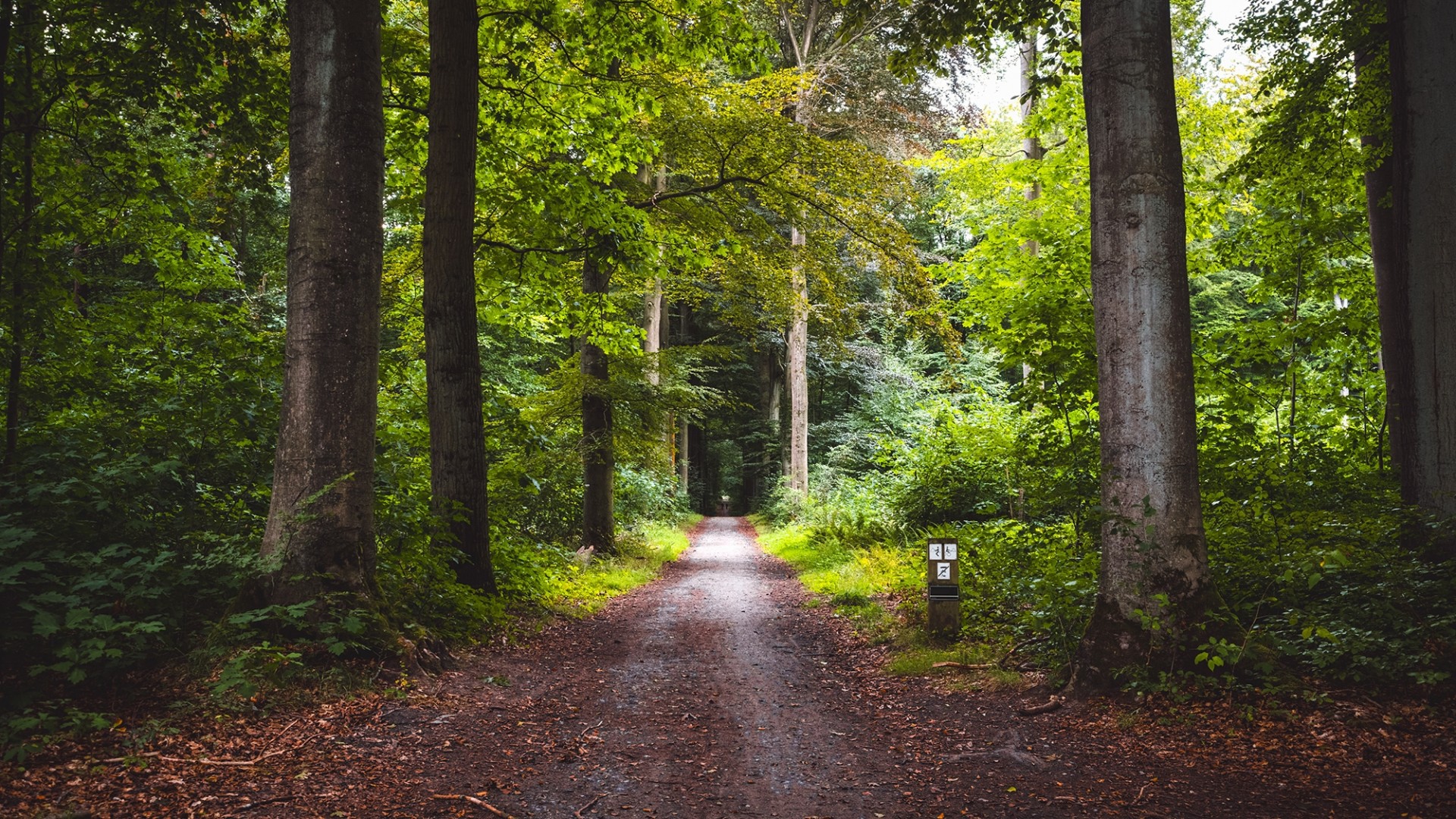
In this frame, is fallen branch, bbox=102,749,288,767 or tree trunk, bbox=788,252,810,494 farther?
tree trunk, bbox=788,252,810,494

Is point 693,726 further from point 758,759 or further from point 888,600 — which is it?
point 888,600

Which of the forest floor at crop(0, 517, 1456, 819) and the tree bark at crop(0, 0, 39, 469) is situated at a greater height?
the tree bark at crop(0, 0, 39, 469)

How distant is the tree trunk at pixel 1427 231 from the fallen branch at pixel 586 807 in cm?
612

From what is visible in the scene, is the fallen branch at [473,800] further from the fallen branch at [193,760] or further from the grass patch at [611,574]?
the grass patch at [611,574]

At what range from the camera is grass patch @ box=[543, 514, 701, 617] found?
9.92 m

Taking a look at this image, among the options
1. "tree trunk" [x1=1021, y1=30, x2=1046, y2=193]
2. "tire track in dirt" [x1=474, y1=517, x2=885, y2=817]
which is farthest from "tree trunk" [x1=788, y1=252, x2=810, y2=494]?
"tire track in dirt" [x1=474, y1=517, x2=885, y2=817]

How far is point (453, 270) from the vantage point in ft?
25.7

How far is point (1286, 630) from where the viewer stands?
4.98 meters

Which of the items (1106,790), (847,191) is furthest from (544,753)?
(847,191)

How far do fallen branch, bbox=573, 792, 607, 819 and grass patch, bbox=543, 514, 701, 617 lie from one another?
18.3 ft

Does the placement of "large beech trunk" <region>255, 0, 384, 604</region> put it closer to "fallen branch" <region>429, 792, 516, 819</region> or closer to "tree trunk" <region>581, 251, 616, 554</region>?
"fallen branch" <region>429, 792, 516, 819</region>

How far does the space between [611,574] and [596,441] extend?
230 cm

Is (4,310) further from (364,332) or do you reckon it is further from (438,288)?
(438,288)

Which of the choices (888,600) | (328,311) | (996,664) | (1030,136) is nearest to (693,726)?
(996,664)
